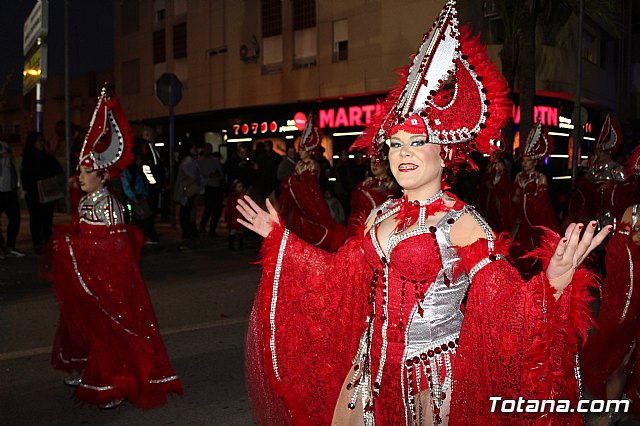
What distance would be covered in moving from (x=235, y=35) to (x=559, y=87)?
474 inches

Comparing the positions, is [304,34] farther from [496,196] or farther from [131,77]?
[496,196]

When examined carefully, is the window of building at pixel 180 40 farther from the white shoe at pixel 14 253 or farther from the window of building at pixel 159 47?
the white shoe at pixel 14 253

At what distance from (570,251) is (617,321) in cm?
229

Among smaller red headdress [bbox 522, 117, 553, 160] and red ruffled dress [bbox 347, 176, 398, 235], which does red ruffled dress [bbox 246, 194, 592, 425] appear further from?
smaller red headdress [bbox 522, 117, 553, 160]

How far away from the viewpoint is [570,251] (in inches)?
103

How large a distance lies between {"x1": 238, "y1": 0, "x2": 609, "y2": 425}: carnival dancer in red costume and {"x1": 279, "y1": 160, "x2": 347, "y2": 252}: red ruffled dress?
7.16m

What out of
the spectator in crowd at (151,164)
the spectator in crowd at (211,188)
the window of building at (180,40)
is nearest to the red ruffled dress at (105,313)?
the spectator in crowd at (151,164)

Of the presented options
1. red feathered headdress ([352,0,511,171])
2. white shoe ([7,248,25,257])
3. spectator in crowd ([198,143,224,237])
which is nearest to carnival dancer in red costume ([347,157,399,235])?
spectator in crowd ([198,143,224,237])

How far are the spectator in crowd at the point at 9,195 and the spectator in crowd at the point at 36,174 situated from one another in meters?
0.18

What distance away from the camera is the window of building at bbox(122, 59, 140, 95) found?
32625 mm

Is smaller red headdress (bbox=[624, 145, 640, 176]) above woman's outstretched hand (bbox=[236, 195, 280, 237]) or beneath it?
above

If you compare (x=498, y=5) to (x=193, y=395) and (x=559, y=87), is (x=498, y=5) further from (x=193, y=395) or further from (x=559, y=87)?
(x=193, y=395)

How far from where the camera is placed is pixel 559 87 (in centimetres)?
2350

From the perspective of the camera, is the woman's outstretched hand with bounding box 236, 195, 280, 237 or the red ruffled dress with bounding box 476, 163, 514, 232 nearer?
the woman's outstretched hand with bounding box 236, 195, 280, 237
